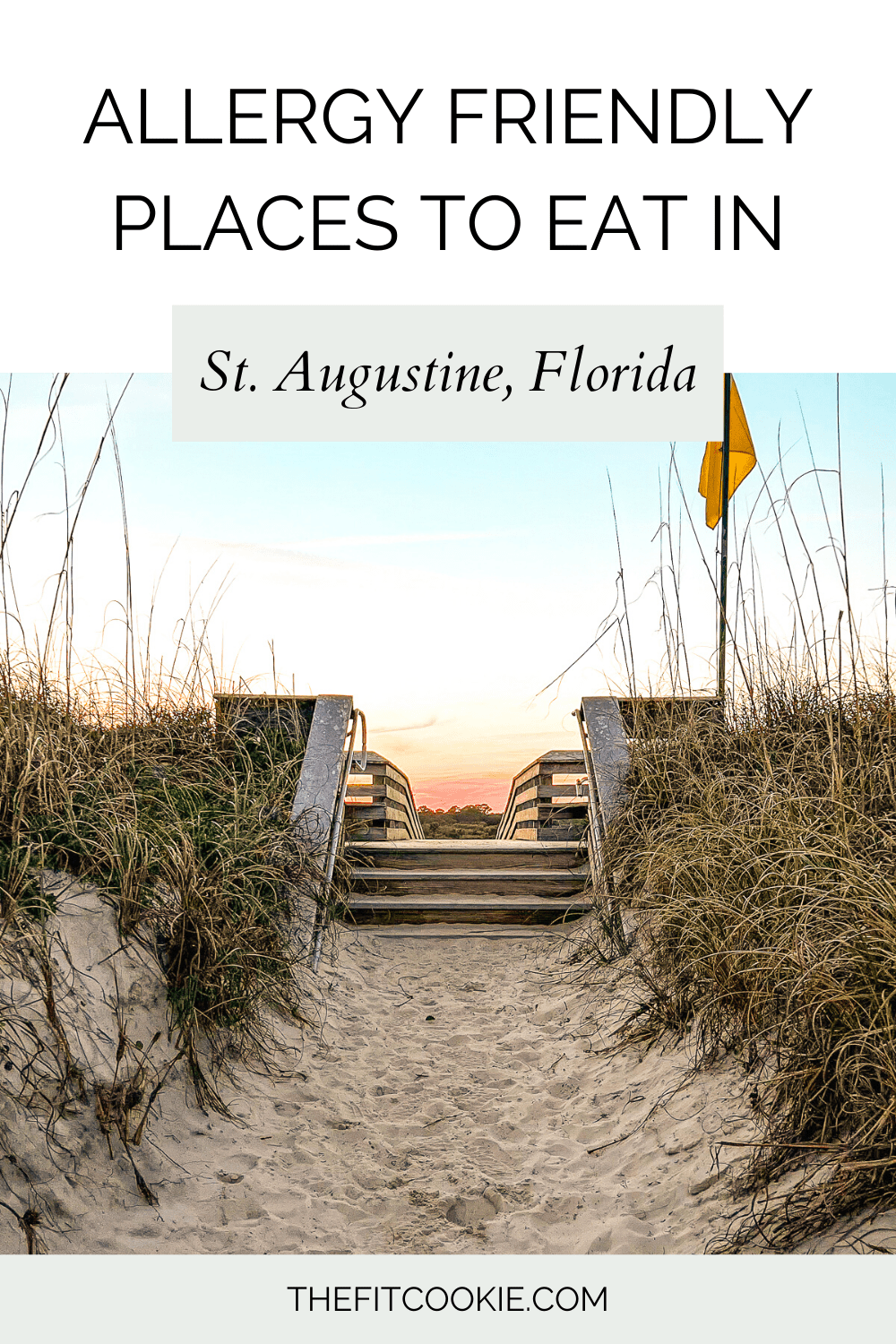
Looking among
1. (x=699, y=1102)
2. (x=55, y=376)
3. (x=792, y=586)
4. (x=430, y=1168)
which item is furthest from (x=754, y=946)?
(x=55, y=376)

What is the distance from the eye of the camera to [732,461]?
634 cm

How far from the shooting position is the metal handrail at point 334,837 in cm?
434

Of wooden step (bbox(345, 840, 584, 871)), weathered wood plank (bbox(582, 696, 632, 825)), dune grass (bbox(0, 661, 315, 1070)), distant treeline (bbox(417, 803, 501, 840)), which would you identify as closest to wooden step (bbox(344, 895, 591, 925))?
wooden step (bbox(345, 840, 584, 871))

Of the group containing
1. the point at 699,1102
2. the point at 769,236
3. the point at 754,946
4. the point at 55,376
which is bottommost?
the point at 699,1102

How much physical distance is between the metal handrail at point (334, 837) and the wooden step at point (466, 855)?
1.17 feet

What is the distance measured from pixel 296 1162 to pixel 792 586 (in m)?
3.73

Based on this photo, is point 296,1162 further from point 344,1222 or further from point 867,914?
point 867,914

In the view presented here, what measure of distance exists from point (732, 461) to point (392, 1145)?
4855mm

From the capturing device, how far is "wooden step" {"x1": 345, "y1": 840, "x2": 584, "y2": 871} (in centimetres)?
555

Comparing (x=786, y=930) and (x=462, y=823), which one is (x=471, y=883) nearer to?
(x=786, y=930)

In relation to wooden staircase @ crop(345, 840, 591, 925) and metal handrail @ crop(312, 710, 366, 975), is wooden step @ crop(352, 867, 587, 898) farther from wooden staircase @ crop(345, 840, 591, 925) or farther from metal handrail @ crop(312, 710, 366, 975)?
metal handrail @ crop(312, 710, 366, 975)

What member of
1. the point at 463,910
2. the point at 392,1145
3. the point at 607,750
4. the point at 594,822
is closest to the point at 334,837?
the point at 463,910

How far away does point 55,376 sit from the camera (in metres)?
4.42

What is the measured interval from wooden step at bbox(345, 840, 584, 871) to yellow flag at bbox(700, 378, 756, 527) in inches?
99.5
